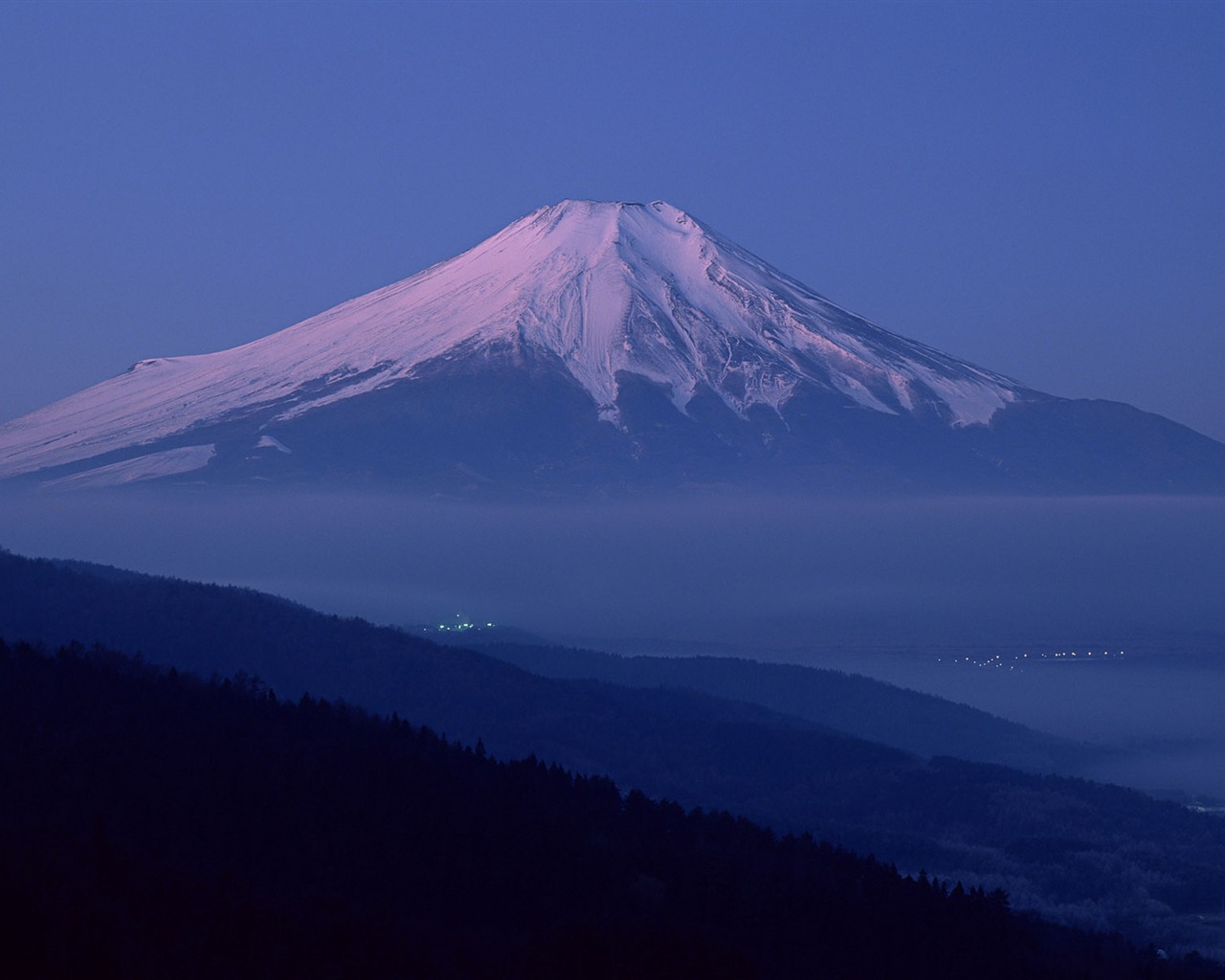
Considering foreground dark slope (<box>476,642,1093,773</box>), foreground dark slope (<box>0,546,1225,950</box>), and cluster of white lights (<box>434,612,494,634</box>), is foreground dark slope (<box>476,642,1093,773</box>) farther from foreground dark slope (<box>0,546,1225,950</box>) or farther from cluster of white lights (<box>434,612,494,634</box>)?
cluster of white lights (<box>434,612,494,634</box>)

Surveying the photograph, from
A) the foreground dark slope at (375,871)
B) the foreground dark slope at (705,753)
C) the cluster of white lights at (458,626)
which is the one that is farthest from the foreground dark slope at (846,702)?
the foreground dark slope at (375,871)

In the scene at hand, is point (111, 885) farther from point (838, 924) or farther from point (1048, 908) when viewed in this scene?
point (1048, 908)

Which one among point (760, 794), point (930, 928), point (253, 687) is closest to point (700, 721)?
point (760, 794)

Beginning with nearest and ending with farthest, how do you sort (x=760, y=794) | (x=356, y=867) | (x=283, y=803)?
(x=356, y=867) < (x=283, y=803) < (x=760, y=794)

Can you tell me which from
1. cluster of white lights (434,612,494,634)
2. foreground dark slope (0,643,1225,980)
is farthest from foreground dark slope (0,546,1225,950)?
cluster of white lights (434,612,494,634)

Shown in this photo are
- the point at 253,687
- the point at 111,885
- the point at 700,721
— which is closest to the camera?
the point at 111,885
